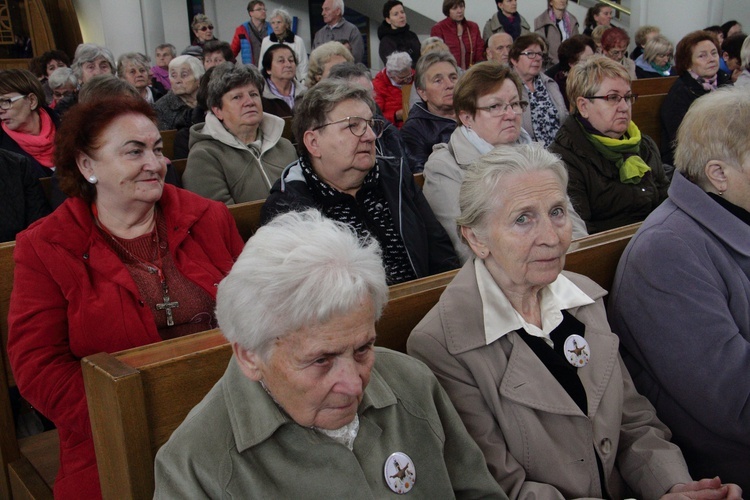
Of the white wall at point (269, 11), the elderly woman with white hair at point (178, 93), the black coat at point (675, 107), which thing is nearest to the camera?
the black coat at point (675, 107)

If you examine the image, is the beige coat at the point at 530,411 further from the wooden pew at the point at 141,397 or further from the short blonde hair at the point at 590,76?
the short blonde hair at the point at 590,76

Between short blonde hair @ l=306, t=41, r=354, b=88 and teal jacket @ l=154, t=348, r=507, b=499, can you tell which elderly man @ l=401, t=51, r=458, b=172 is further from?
teal jacket @ l=154, t=348, r=507, b=499

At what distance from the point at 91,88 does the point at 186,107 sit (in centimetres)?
138

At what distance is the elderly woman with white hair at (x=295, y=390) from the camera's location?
126 centimetres

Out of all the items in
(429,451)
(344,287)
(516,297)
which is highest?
(344,287)

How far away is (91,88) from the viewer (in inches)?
153

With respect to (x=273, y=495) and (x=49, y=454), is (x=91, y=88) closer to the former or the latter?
(x=49, y=454)

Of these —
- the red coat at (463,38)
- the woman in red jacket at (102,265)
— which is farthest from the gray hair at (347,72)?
the red coat at (463,38)

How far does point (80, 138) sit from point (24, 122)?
2.09 m

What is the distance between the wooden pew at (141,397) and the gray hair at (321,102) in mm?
1243

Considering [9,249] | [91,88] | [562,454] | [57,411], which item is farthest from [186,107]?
[562,454]

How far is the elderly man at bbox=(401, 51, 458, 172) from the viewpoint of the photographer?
4.32 meters

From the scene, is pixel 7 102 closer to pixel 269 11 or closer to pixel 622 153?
pixel 622 153

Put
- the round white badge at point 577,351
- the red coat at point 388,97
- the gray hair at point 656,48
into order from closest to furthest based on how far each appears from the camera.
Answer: the round white badge at point 577,351
the red coat at point 388,97
the gray hair at point 656,48
